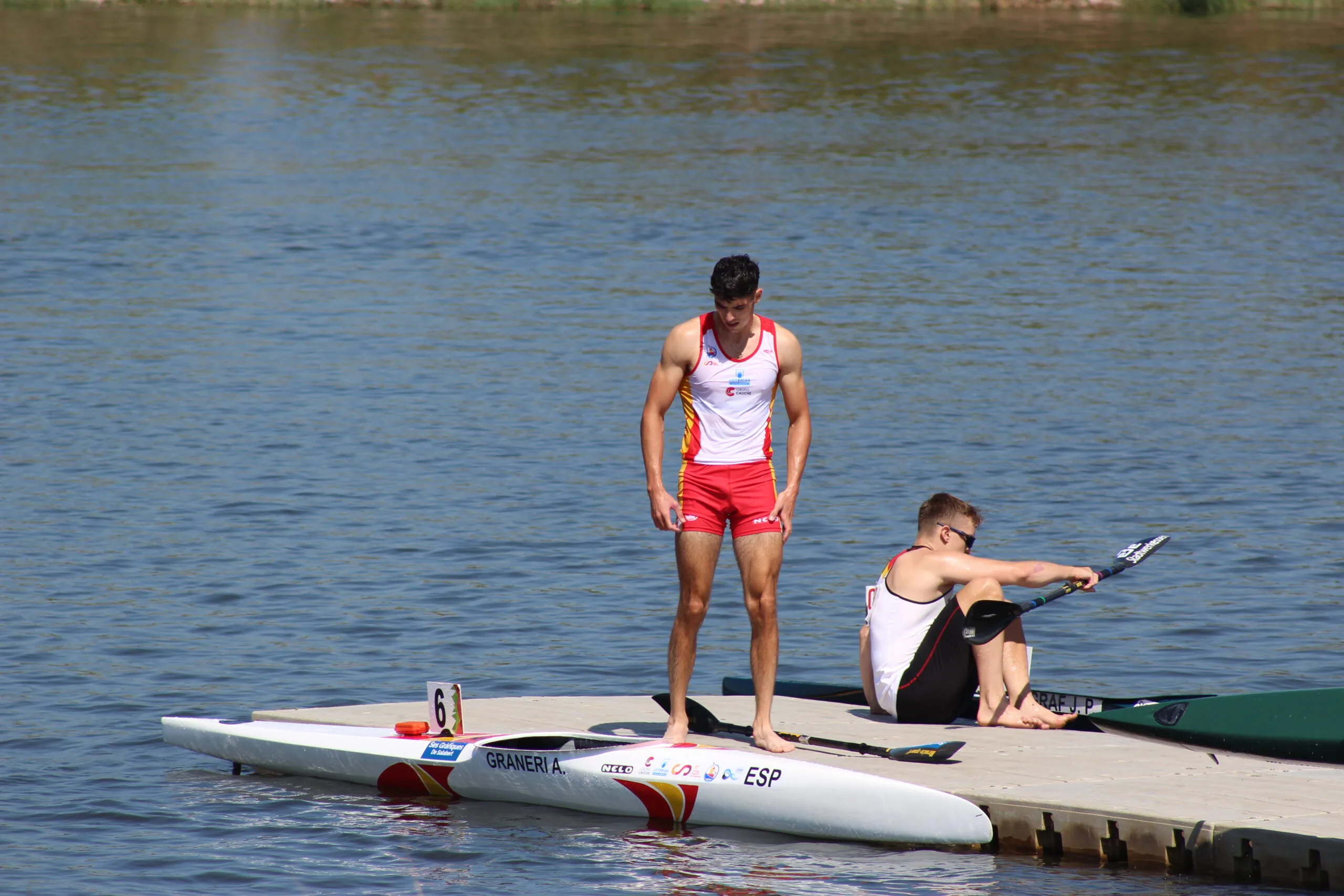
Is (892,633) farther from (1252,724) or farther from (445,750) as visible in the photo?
(445,750)

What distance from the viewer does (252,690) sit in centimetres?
1189

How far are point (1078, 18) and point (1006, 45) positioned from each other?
5.68 m

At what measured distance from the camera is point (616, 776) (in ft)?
30.9

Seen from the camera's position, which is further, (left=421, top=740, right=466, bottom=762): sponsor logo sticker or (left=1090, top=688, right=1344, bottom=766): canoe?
(left=421, top=740, right=466, bottom=762): sponsor logo sticker

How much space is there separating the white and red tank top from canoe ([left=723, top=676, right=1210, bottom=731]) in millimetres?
1248

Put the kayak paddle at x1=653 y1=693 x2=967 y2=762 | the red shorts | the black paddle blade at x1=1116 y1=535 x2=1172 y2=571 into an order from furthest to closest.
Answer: the black paddle blade at x1=1116 y1=535 x2=1172 y2=571 → the kayak paddle at x1=653 y1=693 x2=967 y2=762 → the red shorts

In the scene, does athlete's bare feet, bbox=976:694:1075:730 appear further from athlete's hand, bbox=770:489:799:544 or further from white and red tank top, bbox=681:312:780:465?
white and red tank top, bbox=681:312:780:465

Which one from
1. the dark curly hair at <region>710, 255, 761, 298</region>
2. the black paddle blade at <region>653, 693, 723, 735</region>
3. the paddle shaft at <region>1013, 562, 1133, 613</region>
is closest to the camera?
the dark curly hair at <region>710, 255, 761, 298</region>

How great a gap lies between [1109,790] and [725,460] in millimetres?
2275

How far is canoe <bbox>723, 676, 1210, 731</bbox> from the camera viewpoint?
396 inches

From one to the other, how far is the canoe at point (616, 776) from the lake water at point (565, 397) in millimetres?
135

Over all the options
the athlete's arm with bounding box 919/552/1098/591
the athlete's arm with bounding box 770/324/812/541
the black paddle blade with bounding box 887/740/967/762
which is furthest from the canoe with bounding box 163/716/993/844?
the athlete's arm with bounding box 919/552/1098/591

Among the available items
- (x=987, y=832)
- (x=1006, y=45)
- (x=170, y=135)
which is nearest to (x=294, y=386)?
(x=987, y=832)

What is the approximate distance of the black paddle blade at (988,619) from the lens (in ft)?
31.5
